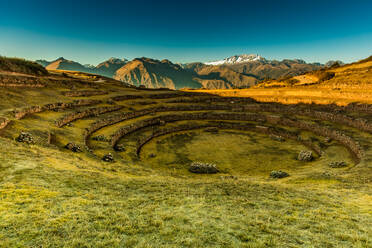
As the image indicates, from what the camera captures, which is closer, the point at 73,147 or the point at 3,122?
the point at 3,122

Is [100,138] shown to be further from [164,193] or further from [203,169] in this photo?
[164,193]

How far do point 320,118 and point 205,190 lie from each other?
43833 millimetres

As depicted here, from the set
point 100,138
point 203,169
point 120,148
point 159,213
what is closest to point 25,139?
point 100,138

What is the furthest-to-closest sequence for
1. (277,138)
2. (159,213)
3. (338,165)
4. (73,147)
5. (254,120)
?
(254,120), (277,138), (338,165), (73,147), (159,213)

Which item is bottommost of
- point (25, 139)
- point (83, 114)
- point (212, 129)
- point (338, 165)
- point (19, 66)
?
point (338, 165)

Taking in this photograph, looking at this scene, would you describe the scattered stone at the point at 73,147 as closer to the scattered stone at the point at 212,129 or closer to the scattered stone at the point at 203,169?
the scattered stone at the point at 203,169

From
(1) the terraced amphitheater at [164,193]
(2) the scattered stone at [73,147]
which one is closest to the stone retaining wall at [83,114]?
(1) the terraced amphitheater at [164,193]

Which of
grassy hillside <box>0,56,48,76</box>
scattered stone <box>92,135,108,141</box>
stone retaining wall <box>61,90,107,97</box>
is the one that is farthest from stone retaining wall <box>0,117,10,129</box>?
grassy hillside <box>0,56,48,76</box>

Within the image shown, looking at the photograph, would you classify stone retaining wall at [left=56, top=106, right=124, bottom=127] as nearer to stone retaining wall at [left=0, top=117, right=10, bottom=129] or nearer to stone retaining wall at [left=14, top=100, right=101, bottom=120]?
stone retaining wall at [left=14, top=100, right=101, bottom=120]

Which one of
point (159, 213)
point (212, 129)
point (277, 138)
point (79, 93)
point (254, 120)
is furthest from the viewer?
point (254, 120)

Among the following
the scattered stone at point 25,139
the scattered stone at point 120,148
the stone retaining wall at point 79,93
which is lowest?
the scattered stone at point 120,148

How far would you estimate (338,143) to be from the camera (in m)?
31.3

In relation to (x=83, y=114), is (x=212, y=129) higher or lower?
lower

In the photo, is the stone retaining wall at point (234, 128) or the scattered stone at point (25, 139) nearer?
the scattered stone at point (25, 139)
